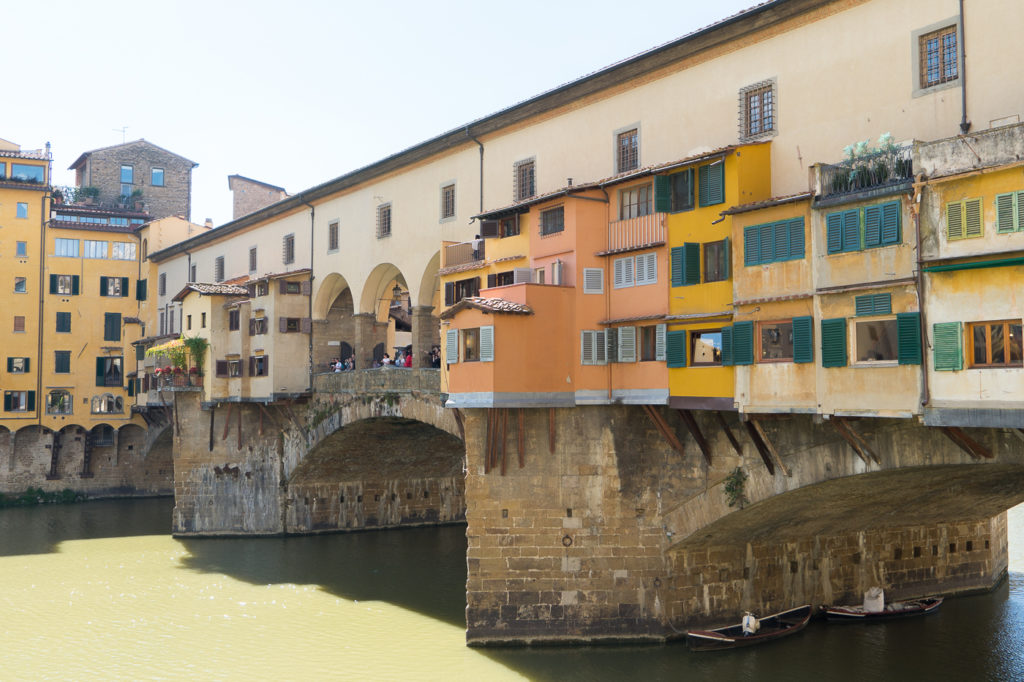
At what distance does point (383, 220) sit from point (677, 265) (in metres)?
16.4

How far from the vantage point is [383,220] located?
35031 millimetres

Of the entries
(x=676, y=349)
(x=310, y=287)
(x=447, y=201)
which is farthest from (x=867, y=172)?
(x=310, y=287)

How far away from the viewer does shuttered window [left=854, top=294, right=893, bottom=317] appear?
54.6ft

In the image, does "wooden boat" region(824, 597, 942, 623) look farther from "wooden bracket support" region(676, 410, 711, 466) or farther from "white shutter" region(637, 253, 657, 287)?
"white shutter" region(637, 253, 657, 287)

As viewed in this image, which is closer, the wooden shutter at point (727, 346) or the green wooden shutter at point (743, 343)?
the green wooden shutter at point (743, 343)

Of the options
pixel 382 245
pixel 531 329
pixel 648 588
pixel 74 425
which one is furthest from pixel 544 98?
pixel 74 425

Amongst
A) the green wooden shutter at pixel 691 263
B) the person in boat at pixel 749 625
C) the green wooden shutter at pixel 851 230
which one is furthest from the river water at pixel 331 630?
the green wooden shutter at pixel 851 230

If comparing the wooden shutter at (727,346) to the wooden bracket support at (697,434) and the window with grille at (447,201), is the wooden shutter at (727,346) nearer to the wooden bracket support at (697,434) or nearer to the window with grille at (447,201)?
the wooden bracket support at (697,434)

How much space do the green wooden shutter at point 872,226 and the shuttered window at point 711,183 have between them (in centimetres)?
388

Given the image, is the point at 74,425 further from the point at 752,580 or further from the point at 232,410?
the point at 752,580

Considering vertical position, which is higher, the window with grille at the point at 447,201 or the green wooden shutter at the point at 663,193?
the window with grille at the point at 447,201

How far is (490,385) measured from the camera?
2255cm

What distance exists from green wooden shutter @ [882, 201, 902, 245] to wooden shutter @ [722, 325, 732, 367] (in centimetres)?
406

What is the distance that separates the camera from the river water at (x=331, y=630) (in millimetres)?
22219
